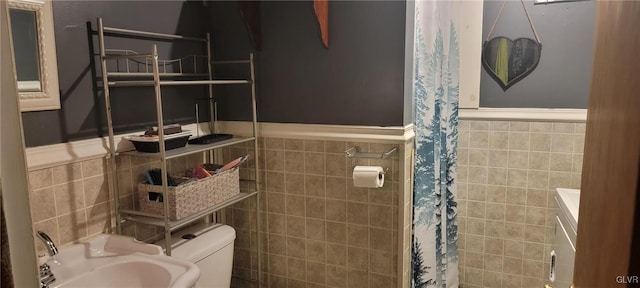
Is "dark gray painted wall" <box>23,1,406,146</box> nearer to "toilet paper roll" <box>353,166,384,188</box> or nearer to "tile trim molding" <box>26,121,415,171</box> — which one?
"tile trim molding" <box>26,121,415,171</box>

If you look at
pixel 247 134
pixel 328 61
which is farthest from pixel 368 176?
pixel 247 134

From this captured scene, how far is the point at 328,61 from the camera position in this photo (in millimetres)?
2143

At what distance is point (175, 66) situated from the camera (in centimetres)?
214

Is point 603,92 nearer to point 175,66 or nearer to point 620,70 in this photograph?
point 620,70

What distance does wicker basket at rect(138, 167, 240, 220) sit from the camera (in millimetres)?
1784

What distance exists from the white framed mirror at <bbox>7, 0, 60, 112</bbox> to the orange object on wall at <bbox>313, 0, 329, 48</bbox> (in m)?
1.10

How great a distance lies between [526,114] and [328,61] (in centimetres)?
124

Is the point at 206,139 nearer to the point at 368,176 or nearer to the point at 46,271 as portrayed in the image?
the point at 368,176

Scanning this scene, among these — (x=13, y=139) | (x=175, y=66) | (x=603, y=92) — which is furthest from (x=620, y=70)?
(x=175, y=66)

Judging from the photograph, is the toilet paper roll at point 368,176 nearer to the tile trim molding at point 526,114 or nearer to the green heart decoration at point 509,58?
the tile trim molding at point 526,114

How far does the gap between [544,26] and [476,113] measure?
608mm

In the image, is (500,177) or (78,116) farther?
(500,177)

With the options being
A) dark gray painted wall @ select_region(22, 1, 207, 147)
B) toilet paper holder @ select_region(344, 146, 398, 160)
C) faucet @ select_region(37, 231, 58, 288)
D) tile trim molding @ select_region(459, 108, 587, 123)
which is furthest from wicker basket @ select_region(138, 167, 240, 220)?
tile trim molding @ select_region(459, 108, 587, 123)

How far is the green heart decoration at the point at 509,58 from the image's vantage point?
2510 mm
